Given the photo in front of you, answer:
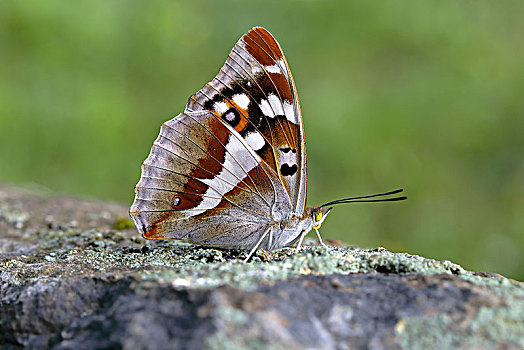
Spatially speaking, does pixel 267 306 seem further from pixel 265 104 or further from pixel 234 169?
pixel 265 104

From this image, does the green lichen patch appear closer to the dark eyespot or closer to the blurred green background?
the dark eyespot

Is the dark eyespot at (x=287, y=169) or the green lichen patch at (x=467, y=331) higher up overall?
the dark eyespot at (x=287, y=169)

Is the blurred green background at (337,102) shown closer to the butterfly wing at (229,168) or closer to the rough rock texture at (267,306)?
the butterfly wing at (229,168)

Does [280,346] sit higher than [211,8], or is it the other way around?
[211,8]

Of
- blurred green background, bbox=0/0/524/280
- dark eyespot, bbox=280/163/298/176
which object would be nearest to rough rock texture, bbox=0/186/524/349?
dark eyespot, bbox=280/163/298/176

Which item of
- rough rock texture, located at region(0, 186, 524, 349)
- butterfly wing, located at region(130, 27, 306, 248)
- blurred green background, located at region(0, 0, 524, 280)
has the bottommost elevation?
rough rock texture, located at region(0, 186, 524, 349)

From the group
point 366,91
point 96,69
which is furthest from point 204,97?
point 366,91

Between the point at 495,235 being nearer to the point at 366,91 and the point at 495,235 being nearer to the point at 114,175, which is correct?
the point at 366,91

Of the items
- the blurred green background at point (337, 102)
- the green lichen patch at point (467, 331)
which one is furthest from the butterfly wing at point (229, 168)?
the blurred green background at point (337, 102)
